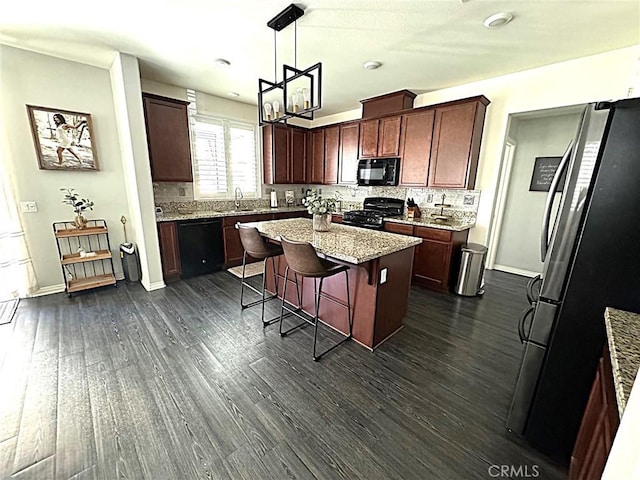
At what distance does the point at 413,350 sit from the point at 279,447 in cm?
138

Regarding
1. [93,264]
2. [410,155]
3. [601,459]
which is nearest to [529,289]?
[601,459]

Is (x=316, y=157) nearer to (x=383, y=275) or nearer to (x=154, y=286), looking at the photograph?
(x=154, y=286)

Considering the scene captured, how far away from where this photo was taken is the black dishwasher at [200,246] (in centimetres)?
377

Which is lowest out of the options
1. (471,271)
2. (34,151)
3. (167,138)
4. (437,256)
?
(471,271)

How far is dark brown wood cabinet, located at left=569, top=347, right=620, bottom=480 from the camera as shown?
84cm

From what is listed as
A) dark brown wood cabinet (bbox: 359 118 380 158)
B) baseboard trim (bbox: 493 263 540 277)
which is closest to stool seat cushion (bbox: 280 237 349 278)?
dark brown wood cabinet (bbox: 359 118 380 158)

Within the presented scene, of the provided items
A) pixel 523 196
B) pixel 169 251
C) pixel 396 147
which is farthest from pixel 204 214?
pixel 523 196

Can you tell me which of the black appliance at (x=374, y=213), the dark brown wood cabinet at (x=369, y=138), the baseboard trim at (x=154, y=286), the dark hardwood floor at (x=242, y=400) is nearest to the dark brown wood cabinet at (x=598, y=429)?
the dark hardwood floor at (x=242, y=400)

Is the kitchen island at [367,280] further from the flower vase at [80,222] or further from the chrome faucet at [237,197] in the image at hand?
the flower vase at [80,222]

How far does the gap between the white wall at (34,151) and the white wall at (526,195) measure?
574 cm

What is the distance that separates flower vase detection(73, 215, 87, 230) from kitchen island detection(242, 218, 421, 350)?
95.3 inches

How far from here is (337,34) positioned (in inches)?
97.7

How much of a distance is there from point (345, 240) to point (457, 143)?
2360 mm

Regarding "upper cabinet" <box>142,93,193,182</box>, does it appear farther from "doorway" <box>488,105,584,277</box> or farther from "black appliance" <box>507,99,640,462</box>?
"doorway" <box>488,105,584,277</box>
